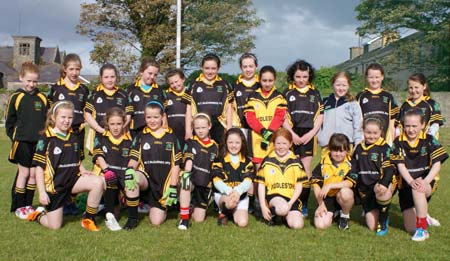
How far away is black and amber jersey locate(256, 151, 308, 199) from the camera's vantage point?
5281 mm

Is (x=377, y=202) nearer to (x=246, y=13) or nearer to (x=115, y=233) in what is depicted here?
(x=115, y=233)

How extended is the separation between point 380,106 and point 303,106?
0.95m

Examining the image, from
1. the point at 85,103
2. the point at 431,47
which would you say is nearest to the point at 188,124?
the point at 85,103

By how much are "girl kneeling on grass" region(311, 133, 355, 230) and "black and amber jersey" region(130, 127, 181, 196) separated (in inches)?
64.3

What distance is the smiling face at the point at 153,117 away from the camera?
17.2 ft

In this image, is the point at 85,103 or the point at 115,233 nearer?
the point at 115,233

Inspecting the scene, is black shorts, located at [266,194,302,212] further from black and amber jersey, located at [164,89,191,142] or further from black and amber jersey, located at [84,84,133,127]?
black and amber jersey, located at [84,84,133,127]

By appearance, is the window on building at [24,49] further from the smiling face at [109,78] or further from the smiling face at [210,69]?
the smiling face at [210,69]

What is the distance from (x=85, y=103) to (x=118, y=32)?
23127mm

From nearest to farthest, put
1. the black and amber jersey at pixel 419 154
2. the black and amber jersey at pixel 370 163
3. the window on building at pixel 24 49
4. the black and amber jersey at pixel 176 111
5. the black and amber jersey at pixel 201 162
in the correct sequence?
the black and amber jersey at pixel 419 154 → the black and amber jersey at pixel 370 163 → the black and amber jersey at pixel 201 162 → the black and amber jersey at pixel 176 111 → the window on building at pixel 24 49

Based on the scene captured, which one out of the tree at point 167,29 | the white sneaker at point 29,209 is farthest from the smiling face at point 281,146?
the tree at point 167,29

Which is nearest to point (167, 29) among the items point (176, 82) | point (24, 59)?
point (176, 82)

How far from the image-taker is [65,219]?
547cm

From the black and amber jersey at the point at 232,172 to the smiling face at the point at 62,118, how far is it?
1.69m
